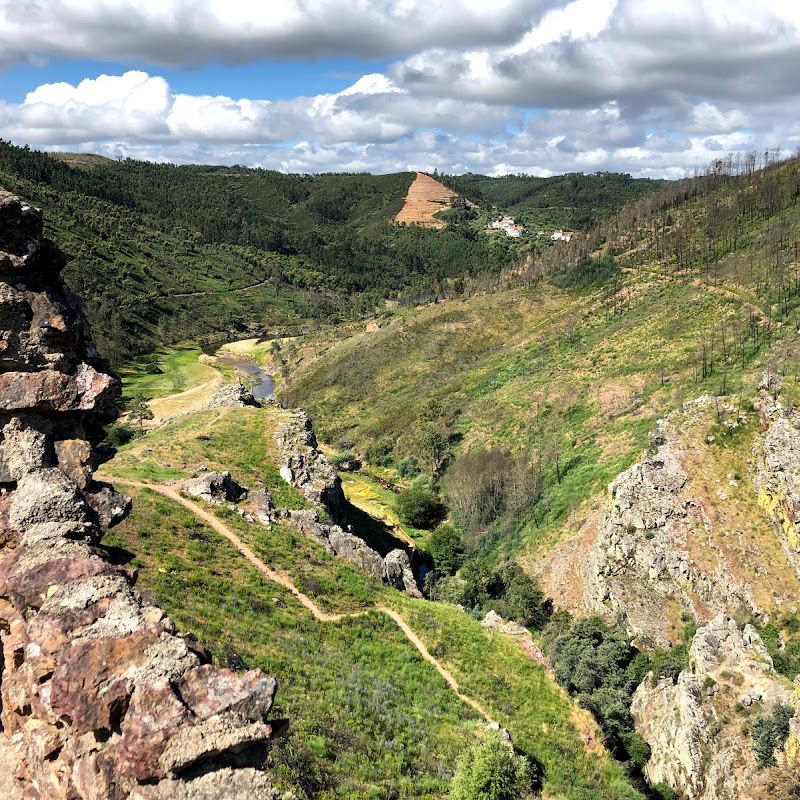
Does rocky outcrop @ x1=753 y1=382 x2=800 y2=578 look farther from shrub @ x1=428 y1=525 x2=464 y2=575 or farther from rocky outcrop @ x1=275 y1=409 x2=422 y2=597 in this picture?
shrub @ x1=428 y1=525 x2=464 y2=575

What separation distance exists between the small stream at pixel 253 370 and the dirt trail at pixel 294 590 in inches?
3670

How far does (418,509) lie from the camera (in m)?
65.4

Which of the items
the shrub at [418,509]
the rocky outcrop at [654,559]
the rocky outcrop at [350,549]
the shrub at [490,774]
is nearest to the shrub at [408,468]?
the shrub at [418,509]

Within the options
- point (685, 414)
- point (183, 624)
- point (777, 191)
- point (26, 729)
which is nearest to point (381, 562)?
point (183, 624)

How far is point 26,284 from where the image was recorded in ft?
48.8

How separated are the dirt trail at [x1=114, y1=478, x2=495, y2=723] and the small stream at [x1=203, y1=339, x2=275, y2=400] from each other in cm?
9322

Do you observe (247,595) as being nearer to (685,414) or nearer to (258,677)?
(258,677)

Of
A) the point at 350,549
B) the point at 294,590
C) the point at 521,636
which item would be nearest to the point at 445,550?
the point at 521,636

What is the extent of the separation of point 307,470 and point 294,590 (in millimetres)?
16550

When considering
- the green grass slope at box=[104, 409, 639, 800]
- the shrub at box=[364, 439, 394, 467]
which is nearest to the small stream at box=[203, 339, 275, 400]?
the shrub at box=[364, 439, 394, 467]

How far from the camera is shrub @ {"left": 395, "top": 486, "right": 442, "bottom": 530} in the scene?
65625mm

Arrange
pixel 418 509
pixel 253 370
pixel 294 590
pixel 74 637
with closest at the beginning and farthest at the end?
pixel 74 637, pixel 294 590, pixel 418 509, pixel 253 370

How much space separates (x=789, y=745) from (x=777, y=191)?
114 meters

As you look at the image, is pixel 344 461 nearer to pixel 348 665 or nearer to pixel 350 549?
pixel 350 549
